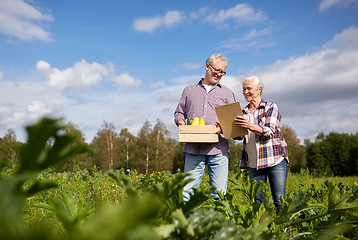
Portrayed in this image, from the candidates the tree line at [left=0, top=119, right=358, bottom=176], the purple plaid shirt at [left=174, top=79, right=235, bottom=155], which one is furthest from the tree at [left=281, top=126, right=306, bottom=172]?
the purple plaid shirt at [left=174, top=79, right=235, bottom=155]

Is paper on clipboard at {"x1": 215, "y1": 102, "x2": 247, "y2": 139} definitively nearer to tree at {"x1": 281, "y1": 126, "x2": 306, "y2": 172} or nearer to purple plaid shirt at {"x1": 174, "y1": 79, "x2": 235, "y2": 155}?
purple plaid shirt at {"x1": 174, "y1": 79, "x2": 235, "y2": 155}

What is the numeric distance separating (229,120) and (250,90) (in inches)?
20.0

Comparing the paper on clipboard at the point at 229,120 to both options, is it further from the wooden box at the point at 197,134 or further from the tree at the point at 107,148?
the tree at the point at 107,148

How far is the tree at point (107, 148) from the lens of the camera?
110 ft

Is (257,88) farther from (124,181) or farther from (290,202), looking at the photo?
(124,181)

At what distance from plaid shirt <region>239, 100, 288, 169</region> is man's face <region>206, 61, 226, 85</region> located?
29.3 inches

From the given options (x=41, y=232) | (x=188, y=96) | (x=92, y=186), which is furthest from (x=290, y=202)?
(x=92, y=186)

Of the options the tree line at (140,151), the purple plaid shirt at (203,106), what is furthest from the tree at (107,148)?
the purple plaid shirt at (203,106)

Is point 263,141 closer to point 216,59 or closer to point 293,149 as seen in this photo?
point 216,59

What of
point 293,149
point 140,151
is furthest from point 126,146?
point 293,149

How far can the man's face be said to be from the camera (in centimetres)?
394

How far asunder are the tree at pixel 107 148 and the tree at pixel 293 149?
18327 millimetres

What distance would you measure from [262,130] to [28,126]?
3187 mm

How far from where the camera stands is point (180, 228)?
72 centimetres
